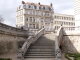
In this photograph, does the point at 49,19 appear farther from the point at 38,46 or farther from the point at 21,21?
the point at 38,46

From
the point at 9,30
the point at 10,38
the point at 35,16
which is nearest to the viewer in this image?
the point at 9,30

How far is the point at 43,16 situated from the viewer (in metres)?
87.4

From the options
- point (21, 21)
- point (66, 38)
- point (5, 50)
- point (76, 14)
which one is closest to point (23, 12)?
point (21, 21)

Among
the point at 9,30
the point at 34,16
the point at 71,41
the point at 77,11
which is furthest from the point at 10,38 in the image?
the point at 34,16

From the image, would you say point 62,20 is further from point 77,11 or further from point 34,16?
point 77,11

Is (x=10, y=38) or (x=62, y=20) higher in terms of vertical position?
(x=62, y=20)

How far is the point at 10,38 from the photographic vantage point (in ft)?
84.6

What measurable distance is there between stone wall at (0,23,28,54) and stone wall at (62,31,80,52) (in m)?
7.20

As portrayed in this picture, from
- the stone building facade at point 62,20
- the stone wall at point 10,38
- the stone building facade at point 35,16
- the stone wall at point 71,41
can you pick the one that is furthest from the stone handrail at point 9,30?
the stone building facade at point 62,20

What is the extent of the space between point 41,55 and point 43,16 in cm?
6654

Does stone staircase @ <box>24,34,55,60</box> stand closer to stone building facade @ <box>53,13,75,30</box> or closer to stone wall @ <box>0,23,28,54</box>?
stone wall @ <box>0,23,28,54</box>

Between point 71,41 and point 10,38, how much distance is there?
10.5 m

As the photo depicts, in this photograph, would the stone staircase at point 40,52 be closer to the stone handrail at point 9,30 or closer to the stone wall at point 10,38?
the stone wall at point 10,38

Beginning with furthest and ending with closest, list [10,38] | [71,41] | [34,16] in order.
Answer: [34,16], [71,41], [10,38]
